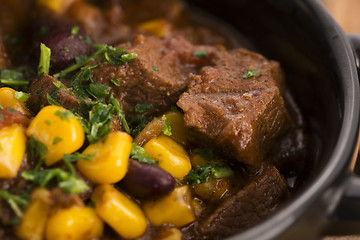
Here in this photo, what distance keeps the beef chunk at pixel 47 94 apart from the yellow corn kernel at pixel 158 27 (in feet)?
4.01

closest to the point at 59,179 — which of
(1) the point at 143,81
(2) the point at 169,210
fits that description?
(2) the point at 169,210

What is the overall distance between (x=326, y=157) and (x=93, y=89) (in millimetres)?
1457

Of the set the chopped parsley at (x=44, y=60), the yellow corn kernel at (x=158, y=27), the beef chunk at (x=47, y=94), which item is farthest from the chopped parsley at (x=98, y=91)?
the yellow corn kernel at (x=158, y=27)

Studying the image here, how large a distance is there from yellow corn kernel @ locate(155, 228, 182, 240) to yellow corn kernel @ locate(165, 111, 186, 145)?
609mm

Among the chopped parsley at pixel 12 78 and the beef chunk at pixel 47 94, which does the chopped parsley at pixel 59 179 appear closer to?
the beef chunk at pixel 47 94

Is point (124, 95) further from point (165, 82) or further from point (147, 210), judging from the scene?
point (147, 210)

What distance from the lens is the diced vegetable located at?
245cm

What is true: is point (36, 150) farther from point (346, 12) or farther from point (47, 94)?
point (346, 12)

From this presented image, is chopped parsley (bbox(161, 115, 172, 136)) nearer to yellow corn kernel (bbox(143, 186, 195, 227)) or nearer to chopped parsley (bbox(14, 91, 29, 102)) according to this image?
yellow corn kernel (bbox(143, 186, 195, 227))

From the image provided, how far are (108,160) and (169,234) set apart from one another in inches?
20.6

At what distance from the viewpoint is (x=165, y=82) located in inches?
119

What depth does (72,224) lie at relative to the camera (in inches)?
88.7

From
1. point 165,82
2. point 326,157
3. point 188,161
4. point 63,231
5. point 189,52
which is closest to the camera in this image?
point 63,231

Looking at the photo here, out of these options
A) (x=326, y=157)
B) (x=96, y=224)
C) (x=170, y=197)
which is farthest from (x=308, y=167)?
(x=96, y=224)
